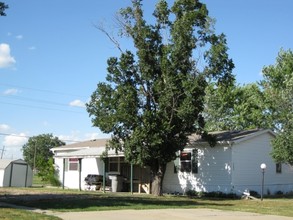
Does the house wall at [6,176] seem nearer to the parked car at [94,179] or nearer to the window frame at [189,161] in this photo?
the parked car at [94,179]

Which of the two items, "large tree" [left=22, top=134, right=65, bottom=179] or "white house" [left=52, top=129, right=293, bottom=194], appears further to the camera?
"large tree" [left=22, top=134, right=65, bottom=179]

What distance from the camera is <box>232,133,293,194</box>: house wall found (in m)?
28.2

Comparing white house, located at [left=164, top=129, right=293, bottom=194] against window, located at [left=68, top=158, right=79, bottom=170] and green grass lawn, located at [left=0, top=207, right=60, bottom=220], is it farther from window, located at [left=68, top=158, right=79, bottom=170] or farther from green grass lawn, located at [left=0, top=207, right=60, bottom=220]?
green grass lawn, located at [left=0, top=207, right=60, bottom=220]

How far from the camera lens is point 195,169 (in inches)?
1164

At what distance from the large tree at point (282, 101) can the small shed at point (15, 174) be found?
67.7ft

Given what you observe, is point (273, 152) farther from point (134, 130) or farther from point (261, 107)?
point (261, 107)

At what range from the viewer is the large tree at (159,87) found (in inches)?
1001

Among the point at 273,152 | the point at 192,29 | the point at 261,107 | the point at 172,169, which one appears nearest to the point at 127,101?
the point at 192,29

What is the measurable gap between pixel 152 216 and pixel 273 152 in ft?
49.4

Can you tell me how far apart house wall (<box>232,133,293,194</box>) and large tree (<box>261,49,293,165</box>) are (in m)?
1.52

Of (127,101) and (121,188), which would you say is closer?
(127,101)

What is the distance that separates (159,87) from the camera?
2588cm

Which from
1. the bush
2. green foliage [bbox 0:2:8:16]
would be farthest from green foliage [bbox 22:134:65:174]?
green foliage [bbox 0:2:8:16]

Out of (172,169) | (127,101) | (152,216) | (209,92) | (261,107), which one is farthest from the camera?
(209,92)
